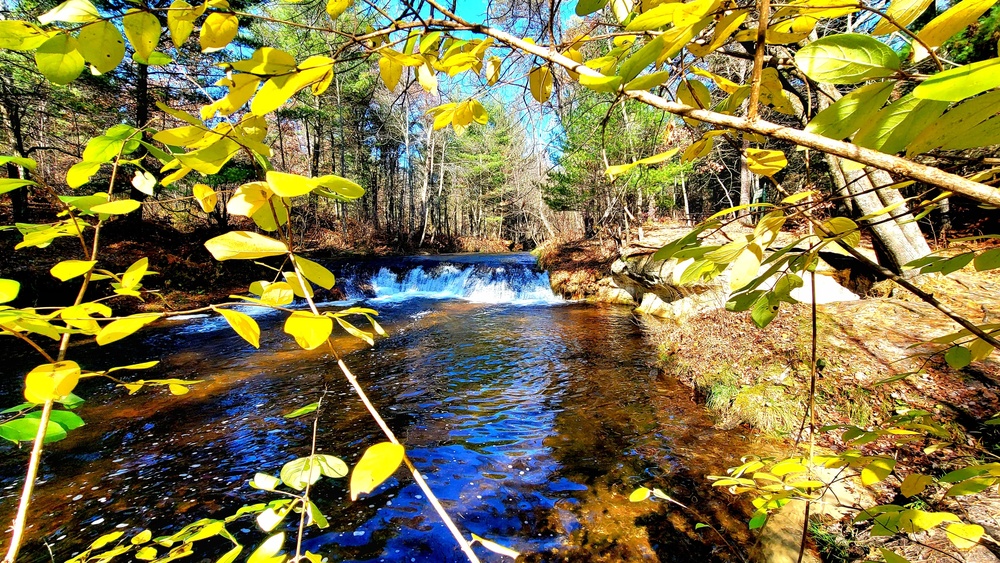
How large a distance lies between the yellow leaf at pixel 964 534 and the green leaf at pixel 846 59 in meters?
0.88

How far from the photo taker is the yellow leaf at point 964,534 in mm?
733

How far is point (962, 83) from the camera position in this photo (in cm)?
32

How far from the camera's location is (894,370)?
12.0ft

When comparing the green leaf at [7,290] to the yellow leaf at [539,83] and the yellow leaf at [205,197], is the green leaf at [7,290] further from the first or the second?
the yellow leaf at [539,83]

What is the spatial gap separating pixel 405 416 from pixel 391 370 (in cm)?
170

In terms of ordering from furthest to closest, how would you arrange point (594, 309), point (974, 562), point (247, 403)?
point (594, 309) → point (247, 403) → point (974, 562)

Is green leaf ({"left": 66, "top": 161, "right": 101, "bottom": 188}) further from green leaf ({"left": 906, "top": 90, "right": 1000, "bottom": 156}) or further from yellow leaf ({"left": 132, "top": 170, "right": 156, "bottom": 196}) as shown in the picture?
green leaf ({"left": 906, "top": 90, "right": 1000, "bottom": 156})

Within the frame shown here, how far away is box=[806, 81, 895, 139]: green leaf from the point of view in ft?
1.48

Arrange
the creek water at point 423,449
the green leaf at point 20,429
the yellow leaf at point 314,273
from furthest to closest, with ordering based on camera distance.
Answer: the creek water at point 423,449 → the green leaf at point 20,429 → the yellow leaf at point 314,273

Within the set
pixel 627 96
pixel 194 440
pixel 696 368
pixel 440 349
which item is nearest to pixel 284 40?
pixel 440 349

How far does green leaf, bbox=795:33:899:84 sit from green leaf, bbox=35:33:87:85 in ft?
2.91

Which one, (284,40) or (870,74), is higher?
(284,40)

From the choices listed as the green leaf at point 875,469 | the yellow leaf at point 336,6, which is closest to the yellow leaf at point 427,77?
the yellow leaf at point 336,6

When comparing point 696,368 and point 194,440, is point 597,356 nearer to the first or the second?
point 696,368
